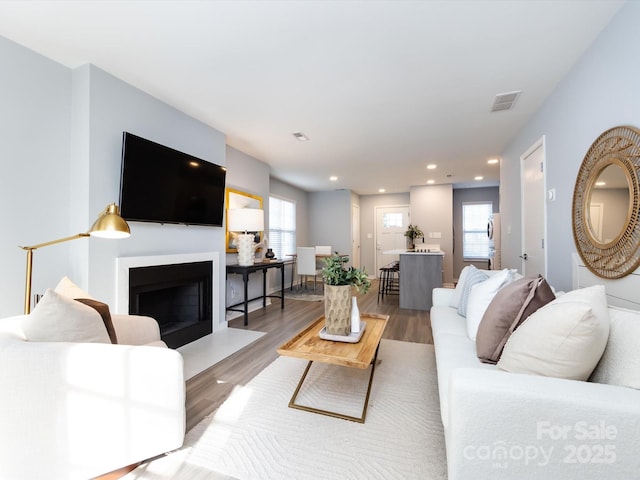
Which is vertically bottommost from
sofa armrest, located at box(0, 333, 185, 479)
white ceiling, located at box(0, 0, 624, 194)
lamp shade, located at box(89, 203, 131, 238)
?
sofa armrest, located at box(0, 333, 185, 479)

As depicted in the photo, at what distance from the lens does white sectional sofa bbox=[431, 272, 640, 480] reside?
817 mm

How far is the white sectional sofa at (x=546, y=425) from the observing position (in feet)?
2.68

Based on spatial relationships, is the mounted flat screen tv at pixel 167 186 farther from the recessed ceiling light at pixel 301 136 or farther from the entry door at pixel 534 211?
the entry door at pixel 534 211

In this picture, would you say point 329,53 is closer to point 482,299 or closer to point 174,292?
point 482,299

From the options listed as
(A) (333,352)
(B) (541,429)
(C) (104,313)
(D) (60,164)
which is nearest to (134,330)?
Result: (C) (104,313)

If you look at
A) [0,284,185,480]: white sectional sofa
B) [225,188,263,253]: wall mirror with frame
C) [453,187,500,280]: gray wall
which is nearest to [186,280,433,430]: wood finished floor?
[0,284,185,480]: white sectional sofa

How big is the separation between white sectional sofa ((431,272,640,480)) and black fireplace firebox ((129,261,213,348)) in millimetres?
2678

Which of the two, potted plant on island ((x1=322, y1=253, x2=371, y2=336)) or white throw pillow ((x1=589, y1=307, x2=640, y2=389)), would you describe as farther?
potted plant on island ((x1=322, y1=253, x2=371, y2=336))

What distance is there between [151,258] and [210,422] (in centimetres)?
162

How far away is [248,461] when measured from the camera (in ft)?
4.74

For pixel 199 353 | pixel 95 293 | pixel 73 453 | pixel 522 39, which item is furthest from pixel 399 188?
pixel 73 453

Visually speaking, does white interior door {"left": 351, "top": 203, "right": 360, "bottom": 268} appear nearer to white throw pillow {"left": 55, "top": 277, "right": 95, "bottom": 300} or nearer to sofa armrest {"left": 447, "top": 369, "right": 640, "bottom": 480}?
white throw pillow {"left": 55, "top": 277, "right": 95, "bottom": 300}

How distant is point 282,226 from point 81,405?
5.39 metres

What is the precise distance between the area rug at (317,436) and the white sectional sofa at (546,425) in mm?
610
